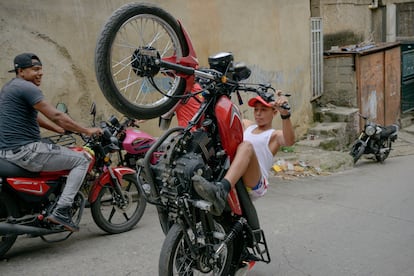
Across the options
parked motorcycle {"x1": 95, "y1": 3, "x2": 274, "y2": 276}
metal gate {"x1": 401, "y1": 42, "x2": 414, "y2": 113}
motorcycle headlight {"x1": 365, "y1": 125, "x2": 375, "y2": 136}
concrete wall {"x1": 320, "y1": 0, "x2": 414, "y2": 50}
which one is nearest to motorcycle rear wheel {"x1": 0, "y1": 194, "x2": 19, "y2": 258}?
parked motorcycle {"x1": 95, "y1": 3, "x2": 274, "y2": 276}

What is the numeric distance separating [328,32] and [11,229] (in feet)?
35.9

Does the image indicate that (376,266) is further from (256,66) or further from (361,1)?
(361,1)

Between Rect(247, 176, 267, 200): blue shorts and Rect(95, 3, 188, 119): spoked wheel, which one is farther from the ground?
Rect(95, 3, 188, 119): spoked wheel

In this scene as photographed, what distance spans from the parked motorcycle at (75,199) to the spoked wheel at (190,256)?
165 centimetres

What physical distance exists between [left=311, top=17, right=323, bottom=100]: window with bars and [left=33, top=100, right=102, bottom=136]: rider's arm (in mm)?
7698

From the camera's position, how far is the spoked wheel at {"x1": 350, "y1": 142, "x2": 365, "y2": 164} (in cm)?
1016

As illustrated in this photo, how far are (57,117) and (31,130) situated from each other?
0.94 ft

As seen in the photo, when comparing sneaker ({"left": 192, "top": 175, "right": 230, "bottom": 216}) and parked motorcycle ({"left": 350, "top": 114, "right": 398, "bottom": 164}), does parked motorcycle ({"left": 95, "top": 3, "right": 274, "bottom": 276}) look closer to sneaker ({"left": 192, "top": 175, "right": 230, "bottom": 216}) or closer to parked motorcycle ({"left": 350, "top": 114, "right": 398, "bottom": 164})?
A: sneaker ({"left": 192, "top": 175, "right": 230, "bottom": 216})

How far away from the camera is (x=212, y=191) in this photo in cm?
335

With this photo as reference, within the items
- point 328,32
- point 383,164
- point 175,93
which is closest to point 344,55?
point 328,32

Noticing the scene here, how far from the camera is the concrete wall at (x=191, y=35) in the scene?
6.21 metres

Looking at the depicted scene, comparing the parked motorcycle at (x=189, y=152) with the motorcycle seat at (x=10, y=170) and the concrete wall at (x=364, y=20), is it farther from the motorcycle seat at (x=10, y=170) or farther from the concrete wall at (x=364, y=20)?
the concrete wall at (x=364, y=20)

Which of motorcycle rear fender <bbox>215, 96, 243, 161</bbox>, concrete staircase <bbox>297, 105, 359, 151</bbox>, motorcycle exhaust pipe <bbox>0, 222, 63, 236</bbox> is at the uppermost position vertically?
motorcycle rear fender <bbox>215, 96, 243, 161</bbox>

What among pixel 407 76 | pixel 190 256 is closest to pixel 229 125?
pixel 190 256
